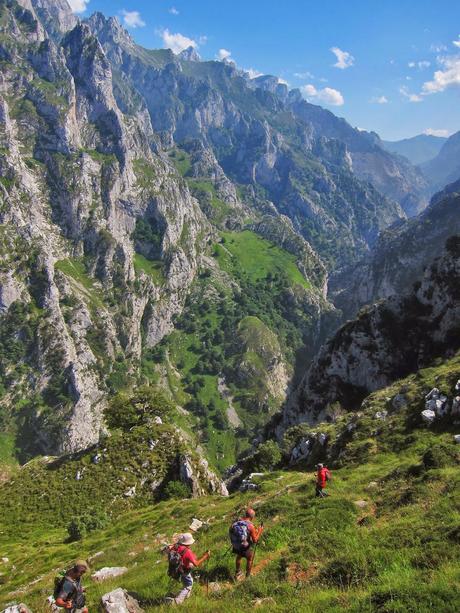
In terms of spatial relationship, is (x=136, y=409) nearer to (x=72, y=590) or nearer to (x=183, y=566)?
(x=183, y=566)

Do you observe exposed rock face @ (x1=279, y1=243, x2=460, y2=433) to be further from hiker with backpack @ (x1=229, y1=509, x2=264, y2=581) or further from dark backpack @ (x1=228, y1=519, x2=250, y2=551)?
dark backpack @ (x1=228, y1=519, x2=250, y2=551)

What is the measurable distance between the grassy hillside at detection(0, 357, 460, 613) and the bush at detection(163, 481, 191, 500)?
9182 millimetres

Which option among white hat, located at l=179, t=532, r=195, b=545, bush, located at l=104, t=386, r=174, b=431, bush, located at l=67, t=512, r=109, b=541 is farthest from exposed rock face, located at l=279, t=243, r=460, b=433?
white hat, located at l=179, t=532, r=195, b=545

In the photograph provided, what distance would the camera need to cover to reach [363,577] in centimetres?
1494

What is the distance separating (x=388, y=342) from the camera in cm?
8275

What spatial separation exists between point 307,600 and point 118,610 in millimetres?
6823

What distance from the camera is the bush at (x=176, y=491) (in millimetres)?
56297

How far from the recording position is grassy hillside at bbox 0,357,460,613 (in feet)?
45.3

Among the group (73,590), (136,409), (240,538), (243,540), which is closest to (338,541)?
(243,540)

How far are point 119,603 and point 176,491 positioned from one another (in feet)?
143

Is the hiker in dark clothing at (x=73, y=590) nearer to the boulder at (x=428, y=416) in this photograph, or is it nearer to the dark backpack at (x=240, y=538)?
the dark backpack at (x=240, y=538)

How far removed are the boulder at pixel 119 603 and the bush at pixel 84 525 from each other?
33.3 m

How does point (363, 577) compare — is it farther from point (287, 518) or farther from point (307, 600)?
point (287, 518)

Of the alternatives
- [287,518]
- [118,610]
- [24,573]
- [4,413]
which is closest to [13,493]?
[24,573]
